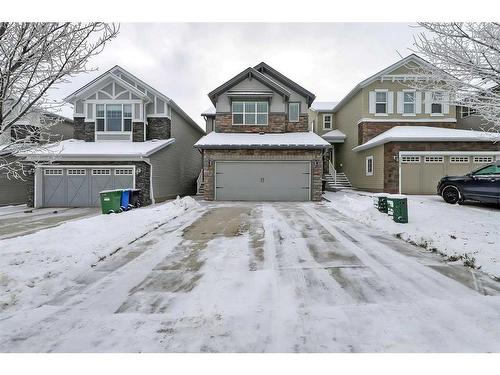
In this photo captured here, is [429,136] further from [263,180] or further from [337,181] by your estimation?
[263,180]

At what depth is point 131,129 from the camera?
54.3 ft

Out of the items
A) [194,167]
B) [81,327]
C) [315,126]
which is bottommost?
[81,327]

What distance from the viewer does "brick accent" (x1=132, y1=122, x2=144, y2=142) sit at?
54.1 feet

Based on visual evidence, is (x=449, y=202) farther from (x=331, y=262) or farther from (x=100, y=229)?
(x=100, y=229)

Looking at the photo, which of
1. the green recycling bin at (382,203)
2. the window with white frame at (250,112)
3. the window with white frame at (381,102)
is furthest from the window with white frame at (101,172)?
the window with white frame at (381,102)

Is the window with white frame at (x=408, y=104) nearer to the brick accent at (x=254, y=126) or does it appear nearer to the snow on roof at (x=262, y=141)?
the snow on roof at (x=262, y=141)

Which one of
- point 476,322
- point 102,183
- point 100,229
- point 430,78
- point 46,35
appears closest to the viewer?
point 476,322

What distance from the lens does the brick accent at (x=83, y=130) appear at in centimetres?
1648

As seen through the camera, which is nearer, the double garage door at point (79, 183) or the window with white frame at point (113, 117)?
the double garage door at point (79, 183)

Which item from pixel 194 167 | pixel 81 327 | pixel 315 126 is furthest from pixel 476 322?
pixel 315 126

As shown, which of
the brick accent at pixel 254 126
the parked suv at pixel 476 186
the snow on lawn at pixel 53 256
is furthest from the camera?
the brick accent at pixel 254 126

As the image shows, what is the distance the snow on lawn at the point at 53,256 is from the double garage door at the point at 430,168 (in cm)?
1423

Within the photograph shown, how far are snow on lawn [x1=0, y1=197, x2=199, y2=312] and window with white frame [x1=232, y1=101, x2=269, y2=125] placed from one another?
34.1 ft

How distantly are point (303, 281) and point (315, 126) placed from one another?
23.2 meters
